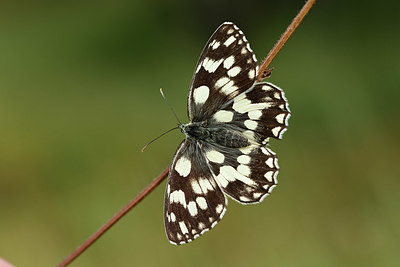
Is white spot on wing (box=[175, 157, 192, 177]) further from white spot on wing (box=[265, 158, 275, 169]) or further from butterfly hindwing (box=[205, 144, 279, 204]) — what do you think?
white spot on wing (box=[265, 158, 275, 169])

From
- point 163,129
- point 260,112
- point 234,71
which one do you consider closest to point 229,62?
point 234,71

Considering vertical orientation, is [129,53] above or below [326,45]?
above

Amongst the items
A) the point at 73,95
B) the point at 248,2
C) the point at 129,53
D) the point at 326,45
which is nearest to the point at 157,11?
the point at 129,53

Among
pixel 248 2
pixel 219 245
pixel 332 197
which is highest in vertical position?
pixel 248 2

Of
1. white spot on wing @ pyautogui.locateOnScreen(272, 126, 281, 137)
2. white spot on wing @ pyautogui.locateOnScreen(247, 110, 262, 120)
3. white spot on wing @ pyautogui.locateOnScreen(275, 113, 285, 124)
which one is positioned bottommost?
white spot on wing @ pyautogui.locateOnScreen(272, 126, 281, 137)

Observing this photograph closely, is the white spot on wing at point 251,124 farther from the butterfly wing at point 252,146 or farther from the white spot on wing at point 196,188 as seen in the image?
the white spot on wing at point 196,188

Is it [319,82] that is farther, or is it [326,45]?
[326,45]

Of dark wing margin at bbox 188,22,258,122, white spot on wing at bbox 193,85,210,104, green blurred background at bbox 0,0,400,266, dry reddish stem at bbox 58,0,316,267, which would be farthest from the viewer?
green blurred background at bbox 0,0,400,266

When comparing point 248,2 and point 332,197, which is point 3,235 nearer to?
point 332,197

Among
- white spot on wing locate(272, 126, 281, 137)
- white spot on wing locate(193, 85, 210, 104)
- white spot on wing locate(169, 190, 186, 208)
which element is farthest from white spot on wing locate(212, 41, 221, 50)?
white spot on wing locate(169, 190, 186, 208)
